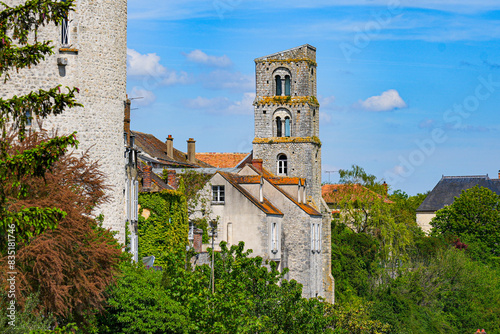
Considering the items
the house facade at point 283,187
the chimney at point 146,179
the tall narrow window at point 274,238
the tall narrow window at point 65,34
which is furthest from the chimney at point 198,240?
the tall narrow window at point 65,34

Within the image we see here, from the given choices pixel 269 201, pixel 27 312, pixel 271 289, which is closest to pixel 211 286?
pixel 271 289

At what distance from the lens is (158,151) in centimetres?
6450

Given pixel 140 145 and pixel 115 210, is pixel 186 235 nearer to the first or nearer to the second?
pixel 115 210

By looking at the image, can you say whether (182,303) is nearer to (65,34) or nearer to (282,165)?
(65,34)

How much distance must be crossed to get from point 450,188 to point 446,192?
863 millimetres

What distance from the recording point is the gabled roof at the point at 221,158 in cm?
7431

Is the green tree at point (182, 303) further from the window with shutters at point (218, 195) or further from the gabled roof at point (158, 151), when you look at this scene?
the gabled roof at point (158, 151)

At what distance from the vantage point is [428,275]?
60.9 meters

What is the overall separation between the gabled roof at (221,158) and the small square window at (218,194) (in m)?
28.1

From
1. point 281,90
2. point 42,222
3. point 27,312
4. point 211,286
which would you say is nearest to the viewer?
point 42,222

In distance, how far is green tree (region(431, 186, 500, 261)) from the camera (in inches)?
2997

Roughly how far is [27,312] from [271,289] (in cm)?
1095

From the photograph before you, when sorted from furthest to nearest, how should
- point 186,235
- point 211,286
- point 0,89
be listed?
1. point 186,235
2. point 0,89
3. point 211,286

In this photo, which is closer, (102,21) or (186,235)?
(102,21)
